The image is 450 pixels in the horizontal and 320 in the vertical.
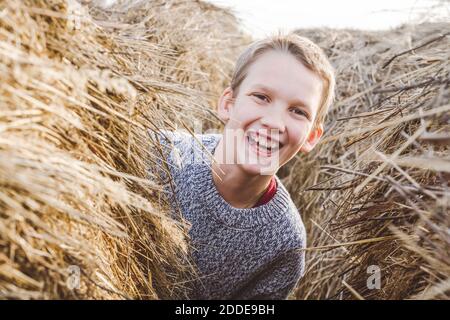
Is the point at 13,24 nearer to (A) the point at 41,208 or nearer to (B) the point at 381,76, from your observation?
(A) the point at 41,208

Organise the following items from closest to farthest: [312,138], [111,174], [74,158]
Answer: [74,158] < [111,174] < [312,138]

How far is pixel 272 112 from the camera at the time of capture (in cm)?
145

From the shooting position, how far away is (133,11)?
2557mm

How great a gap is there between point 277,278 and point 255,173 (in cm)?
50

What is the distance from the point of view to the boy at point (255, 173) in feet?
4.83

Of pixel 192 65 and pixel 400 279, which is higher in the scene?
pixel 192 65

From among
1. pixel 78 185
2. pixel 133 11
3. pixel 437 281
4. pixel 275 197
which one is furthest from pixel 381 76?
pixel 78 185

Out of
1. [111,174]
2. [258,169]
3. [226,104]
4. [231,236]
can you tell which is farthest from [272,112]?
[111,174]

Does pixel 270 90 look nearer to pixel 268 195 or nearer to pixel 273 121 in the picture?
pixel 273 121

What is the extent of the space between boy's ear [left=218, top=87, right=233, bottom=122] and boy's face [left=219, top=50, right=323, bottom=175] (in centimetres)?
9

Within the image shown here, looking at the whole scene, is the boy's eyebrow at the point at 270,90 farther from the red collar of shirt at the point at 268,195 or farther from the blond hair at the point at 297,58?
A: the red collar of shirt at the point at 268,195

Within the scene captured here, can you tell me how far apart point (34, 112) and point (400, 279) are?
0.87 meters

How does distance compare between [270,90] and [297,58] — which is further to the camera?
[297,58]

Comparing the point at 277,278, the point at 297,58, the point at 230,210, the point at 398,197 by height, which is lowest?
the point at 277,278
